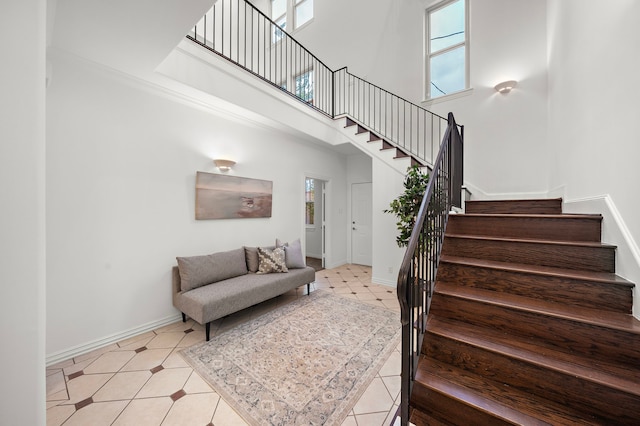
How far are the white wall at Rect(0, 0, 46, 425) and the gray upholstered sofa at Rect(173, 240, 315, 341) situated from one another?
61.2 inches

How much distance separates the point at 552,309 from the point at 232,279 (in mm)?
2987

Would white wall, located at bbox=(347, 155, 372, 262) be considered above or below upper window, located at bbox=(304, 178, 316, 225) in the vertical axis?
above

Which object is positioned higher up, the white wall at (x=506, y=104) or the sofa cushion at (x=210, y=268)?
the white wall at (x=506, y=104)

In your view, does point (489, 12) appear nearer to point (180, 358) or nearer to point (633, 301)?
point (633, 301)

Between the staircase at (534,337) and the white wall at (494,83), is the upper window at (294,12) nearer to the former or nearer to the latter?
the white wall at (494,83)

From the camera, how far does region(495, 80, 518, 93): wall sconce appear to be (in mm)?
3488

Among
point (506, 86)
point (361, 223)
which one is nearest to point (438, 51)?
point (506, 86)

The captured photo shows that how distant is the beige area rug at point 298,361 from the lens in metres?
1.65

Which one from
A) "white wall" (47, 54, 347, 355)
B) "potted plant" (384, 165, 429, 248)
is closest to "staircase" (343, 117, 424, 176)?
"potted plant" (384, 165, 429, 248)

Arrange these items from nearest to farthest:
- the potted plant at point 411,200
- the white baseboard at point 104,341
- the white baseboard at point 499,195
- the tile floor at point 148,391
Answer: the tile floor at point 148,391 → the white baseboard at point 104,341 → the potted plant at point 411,200 → the white baseboard at point 499,195

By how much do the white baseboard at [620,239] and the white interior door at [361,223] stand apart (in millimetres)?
3748

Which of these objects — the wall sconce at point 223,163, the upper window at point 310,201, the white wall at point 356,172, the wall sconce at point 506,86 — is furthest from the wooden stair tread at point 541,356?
the upper window at point 310,201

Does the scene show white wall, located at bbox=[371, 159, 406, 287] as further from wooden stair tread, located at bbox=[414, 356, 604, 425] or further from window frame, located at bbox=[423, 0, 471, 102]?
wooden stair tread, located at bbox=[414, 356, 604, 425]

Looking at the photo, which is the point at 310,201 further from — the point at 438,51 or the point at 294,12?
the point at 294,12
